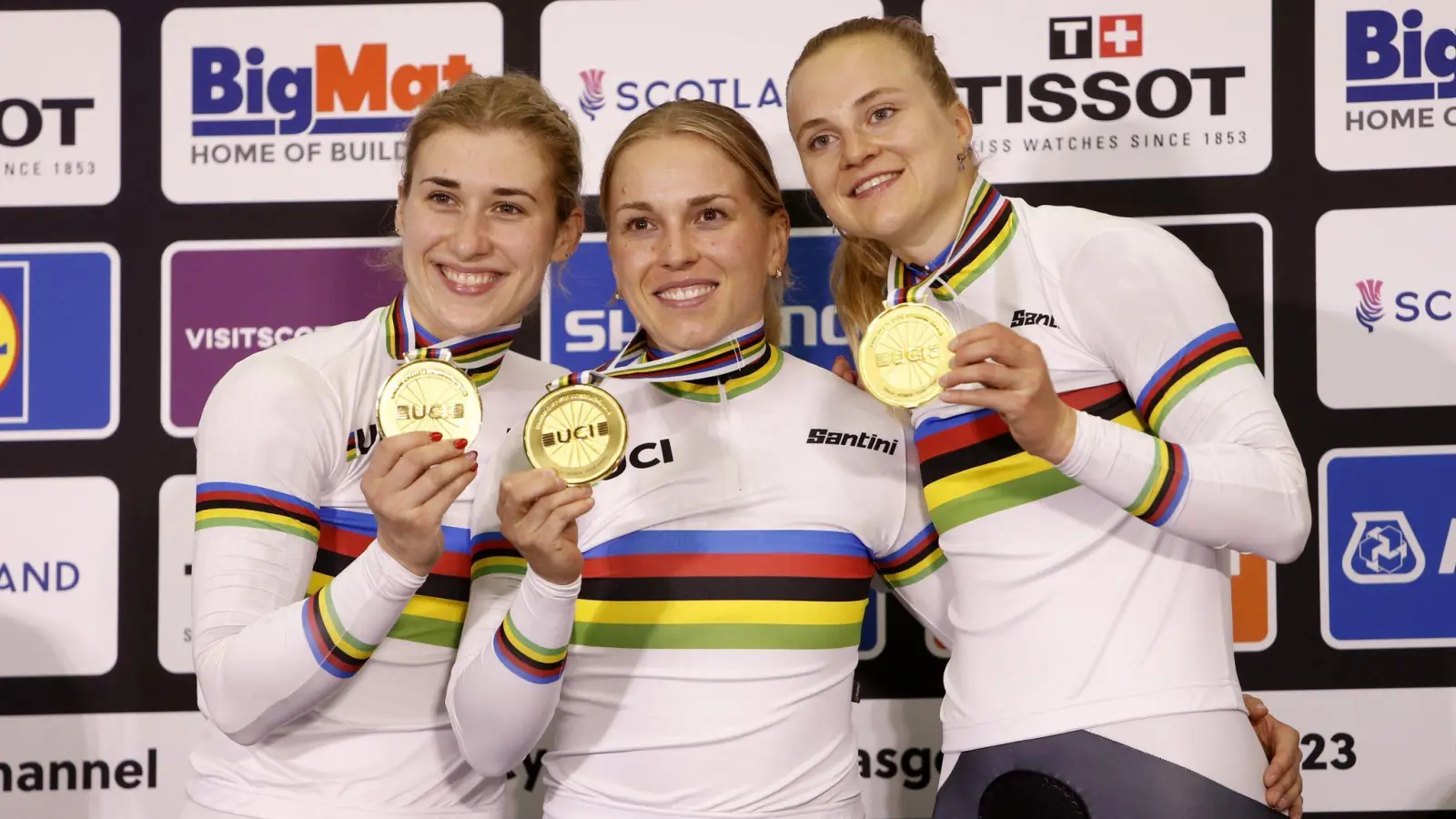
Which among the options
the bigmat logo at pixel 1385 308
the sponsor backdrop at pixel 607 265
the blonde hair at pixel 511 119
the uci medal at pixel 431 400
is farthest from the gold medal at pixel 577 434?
the bigmat logo at pixel 1385 308

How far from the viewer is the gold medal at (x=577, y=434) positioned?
1.95 metres

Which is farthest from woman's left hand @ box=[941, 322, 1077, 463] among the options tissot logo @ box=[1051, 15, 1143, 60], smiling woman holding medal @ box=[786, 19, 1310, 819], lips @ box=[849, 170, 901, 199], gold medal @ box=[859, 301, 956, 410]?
tissot logo @ box=[1051, 15, 1143, 60]

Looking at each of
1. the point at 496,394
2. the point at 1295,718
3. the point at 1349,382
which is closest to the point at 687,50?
the point at 496,394

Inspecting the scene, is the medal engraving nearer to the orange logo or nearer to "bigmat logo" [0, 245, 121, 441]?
"bigmat logo" [0, 245, 121, 441]

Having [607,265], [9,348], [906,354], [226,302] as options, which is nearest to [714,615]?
[906,354]

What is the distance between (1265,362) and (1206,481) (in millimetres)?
1376

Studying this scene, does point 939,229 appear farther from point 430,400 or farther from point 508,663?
point 508,663

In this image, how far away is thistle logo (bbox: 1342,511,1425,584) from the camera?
2.94 metres

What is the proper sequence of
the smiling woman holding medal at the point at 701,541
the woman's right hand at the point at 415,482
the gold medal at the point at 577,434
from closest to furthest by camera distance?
1. the woman's right hand at the point at 415,482
2. the gold medal at the point at 577,434
3. the smiling woman holding medal at the point at 701,541

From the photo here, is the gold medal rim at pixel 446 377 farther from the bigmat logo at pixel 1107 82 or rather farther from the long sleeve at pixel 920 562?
the bigmat logo at pixel 1107 82

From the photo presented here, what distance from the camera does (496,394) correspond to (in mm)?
2355

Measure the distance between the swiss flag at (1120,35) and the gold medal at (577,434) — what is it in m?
1.68

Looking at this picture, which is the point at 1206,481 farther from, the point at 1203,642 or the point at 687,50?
the point at 687,50

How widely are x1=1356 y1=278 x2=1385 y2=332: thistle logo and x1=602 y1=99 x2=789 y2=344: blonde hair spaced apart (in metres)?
1.49
